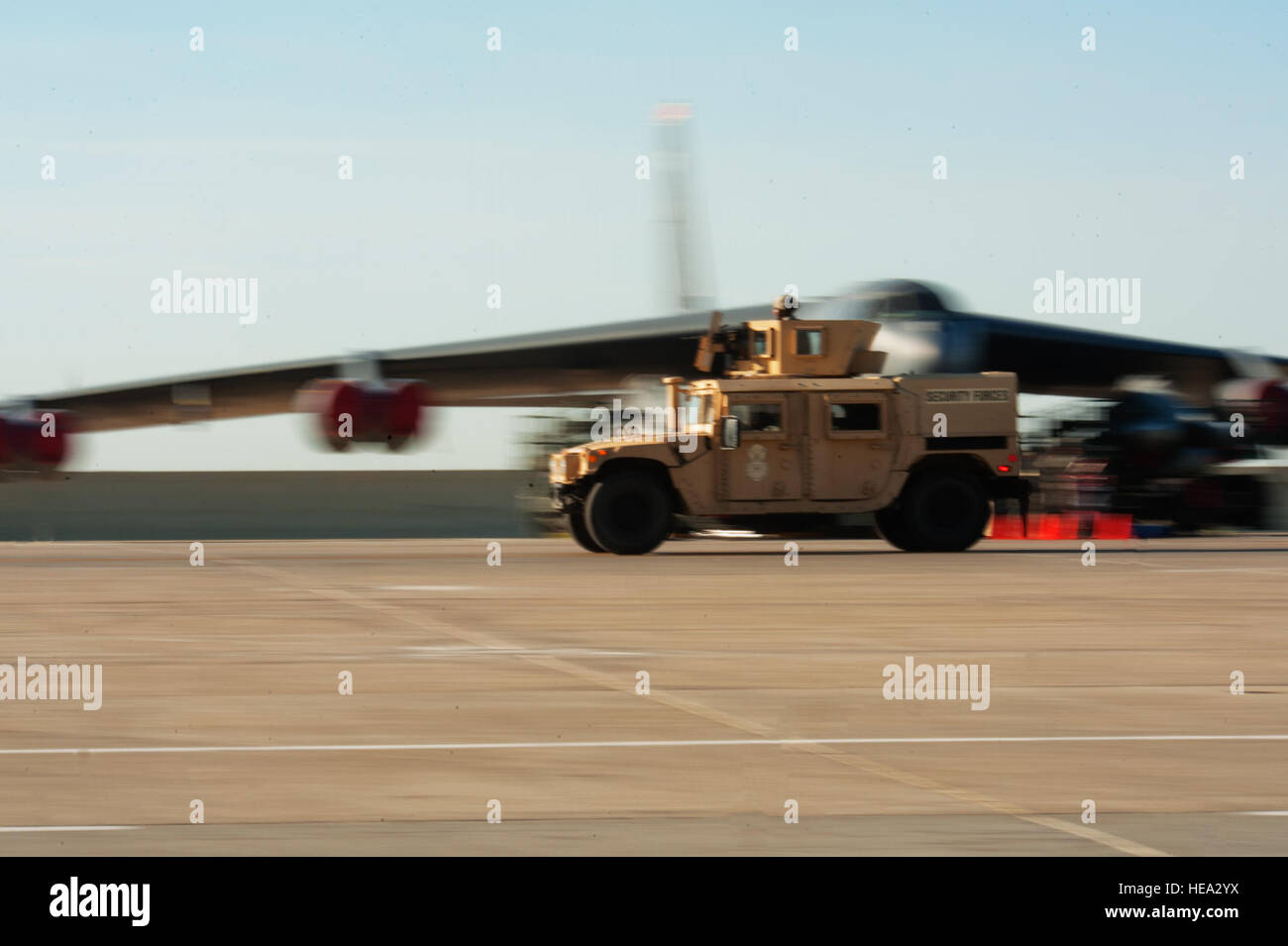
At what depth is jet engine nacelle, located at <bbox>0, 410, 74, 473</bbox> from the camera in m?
31.8

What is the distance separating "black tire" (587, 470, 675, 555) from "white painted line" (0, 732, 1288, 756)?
14973 millimetres

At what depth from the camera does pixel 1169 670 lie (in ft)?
34.2

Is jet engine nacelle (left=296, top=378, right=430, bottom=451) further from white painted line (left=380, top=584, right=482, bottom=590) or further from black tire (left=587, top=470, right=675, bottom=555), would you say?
white painted line (left=380, top=584, right=482, bottom=590)

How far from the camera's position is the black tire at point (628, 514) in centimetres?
2284

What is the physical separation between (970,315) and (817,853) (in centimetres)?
2378

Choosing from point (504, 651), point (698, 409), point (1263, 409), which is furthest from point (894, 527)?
point (504, 651)

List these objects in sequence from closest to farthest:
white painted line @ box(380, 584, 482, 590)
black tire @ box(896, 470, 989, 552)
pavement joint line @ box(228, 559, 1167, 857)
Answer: pavement joint line @ box(228, 559, 1167, 857) < white painted line @ box(380, 584, 482, 590) < black tire @ box(896, 470, 989, 552)

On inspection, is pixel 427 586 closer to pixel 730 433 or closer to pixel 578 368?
pixel 730 433

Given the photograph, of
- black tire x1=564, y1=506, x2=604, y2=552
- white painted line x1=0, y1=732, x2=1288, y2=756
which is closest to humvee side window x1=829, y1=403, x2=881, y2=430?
black tire x1=564, y1=506, x2=604, y2=552

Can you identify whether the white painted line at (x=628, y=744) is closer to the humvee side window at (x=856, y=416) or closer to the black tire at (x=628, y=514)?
the black tire at (x=628, y=514)

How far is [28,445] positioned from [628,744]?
26411 millimetres

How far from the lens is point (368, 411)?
27750mm
